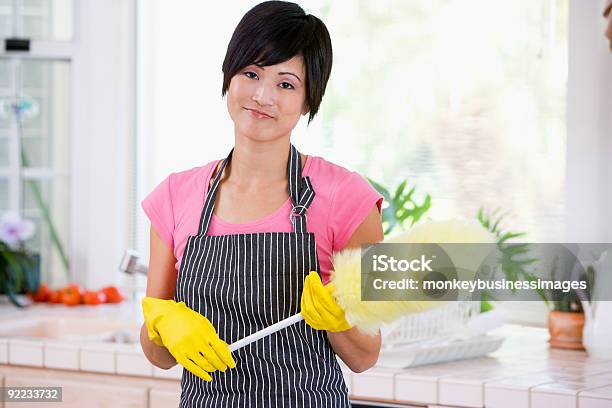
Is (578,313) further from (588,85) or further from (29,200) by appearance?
(29,200)

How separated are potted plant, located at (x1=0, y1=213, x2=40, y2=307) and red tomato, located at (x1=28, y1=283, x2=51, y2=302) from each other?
0.02 m

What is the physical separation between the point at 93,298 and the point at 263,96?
1845 mm

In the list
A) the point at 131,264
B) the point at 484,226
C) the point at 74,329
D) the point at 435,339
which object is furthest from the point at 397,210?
the point at 74,329

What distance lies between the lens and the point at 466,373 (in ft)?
6.59

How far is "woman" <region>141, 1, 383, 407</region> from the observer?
4.51 ft

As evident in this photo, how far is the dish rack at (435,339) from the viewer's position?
6.79 feet

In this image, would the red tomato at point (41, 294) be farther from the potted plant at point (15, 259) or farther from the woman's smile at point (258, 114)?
the woman's smile at point (258, 114)

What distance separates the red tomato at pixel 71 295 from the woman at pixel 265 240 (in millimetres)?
1602

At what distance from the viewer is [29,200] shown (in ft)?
10.4

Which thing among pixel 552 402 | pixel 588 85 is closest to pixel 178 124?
Result: pixel 588 85

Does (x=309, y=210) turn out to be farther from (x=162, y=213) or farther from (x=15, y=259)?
(x=15, y=259)

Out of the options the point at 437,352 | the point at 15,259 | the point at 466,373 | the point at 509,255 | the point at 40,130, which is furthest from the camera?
the point at 40,130

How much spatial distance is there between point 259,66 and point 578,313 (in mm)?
1347

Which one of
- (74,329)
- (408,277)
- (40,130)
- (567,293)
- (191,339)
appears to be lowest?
(74,329)
